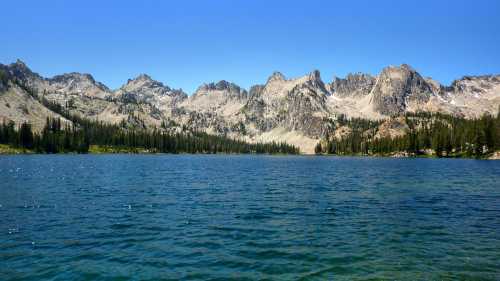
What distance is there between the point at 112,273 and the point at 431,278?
20621mm

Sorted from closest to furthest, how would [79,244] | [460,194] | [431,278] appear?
[431,278] < [79,244] < [460,194]

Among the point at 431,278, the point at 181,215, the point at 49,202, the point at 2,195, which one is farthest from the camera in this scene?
the point at 2,195

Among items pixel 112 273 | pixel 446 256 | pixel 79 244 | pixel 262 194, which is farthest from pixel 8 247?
pixel 262 194

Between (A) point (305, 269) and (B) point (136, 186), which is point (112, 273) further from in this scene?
(B) point (136, 186)

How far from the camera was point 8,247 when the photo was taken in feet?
97.9

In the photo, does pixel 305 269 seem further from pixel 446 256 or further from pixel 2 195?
pixel 2 195

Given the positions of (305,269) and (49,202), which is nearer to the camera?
(305,269)

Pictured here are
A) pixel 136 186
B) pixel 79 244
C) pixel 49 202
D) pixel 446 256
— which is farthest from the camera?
pixel 136 186

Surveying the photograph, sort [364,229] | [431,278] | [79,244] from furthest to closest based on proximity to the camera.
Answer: [364,229]
[79,244]
[431,278]

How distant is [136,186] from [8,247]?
150 ft

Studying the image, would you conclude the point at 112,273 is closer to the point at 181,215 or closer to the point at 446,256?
the point at 181,215

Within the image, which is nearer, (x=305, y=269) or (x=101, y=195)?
(x=305, y=269)

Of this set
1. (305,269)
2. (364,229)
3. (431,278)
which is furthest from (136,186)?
(431,278)

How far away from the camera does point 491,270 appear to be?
25344mm
